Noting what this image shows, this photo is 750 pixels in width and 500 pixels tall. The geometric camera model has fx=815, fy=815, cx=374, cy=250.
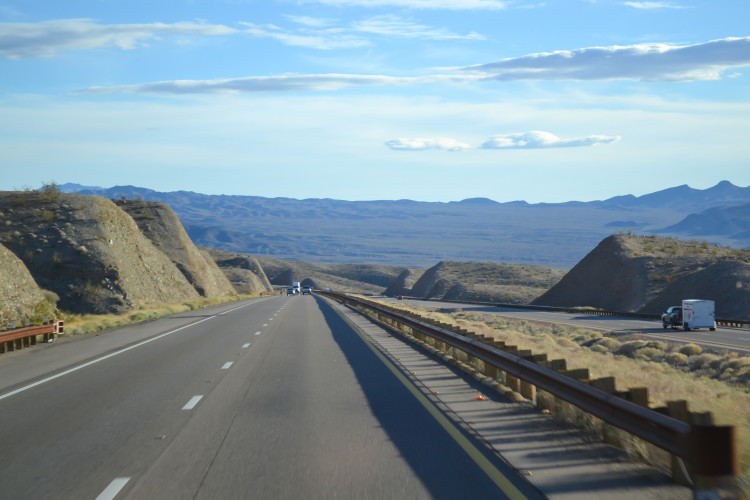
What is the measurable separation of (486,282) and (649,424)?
119m

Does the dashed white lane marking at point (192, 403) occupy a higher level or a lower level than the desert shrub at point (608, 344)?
higher

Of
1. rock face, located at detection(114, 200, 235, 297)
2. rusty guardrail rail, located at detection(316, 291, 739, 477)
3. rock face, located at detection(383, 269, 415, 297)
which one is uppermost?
rock face, located at detection(114, 200, 235, 297)

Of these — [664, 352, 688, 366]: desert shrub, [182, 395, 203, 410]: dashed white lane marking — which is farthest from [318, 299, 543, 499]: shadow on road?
[664, 352, 688, 366]: desert shrub

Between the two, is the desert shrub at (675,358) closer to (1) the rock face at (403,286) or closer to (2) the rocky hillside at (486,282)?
(2) the rocky hillside at (486,282)

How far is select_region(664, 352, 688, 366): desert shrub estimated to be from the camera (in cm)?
2214

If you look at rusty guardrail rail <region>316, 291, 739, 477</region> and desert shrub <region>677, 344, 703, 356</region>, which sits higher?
rusty guardrail rail <region>316, 291, 739, 477</region>

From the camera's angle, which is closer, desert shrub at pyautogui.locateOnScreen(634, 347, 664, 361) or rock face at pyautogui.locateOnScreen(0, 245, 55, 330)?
desert shrub at pyautogui.locateOnScreen(634, 347, 664, 361)

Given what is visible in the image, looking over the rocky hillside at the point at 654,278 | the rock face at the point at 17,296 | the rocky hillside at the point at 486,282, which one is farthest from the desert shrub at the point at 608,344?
the rocky hillside at the point at 486,282

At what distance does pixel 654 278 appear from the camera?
225 ft

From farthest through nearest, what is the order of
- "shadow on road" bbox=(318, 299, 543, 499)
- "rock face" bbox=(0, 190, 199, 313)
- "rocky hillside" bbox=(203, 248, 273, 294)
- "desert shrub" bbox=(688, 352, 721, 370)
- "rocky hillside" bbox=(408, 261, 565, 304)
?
"rocky hillside" bbox=(203, 248, 273, 294), "rocky hillside" bbox=(408, 261, 565, 304), "rock face" bbox=(0, 190, 199, 313), "desert shrub" bbox=(688, 352, 721, 370), "shadow on road" bbox=(318, 299, 543, 499)

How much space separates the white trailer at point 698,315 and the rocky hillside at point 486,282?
59.4 m

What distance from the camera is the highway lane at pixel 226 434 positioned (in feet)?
23.1

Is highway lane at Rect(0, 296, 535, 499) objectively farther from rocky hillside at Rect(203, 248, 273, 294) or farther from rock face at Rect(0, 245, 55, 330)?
rocky hillside at Rect(203, 248, 273, 294)

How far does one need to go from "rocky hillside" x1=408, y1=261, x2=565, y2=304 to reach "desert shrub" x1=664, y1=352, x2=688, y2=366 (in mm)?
73188
